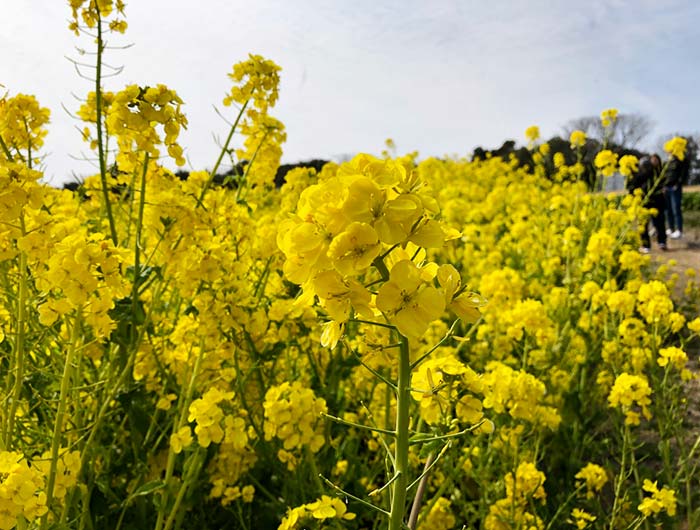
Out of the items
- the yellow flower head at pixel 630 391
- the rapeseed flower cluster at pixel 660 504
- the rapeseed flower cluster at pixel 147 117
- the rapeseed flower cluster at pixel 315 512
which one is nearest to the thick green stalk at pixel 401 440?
the rapeseed flower cluster at pixel 315 512

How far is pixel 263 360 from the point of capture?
219cm

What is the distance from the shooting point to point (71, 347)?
1.55m


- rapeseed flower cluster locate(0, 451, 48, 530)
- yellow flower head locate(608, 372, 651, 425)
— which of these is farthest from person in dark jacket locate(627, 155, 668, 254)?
rapeseed flower cluster locate(0, 451, 48, 530)

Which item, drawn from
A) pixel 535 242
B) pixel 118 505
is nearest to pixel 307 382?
pixel 118 505

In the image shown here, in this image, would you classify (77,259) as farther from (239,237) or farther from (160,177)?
(239,237)

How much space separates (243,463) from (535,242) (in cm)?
432

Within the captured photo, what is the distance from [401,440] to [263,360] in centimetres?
125

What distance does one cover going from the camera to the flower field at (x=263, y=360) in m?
0.95

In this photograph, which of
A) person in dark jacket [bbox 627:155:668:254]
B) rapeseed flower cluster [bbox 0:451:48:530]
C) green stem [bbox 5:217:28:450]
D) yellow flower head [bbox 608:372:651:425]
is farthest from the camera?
person in dark jacket [bbox 627:155:668:254]

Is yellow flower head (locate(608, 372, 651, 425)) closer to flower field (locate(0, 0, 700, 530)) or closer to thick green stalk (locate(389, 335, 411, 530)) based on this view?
flower field (locate(0, 0, 700, 530))

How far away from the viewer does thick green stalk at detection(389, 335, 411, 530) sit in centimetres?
96

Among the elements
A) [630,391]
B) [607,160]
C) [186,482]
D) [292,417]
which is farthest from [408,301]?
[607,160]

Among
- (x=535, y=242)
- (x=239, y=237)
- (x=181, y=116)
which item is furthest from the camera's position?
(x=535, y=242)

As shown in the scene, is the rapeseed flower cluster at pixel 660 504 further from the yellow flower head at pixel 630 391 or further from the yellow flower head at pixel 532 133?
the yellow flower head at pixel 532 133
